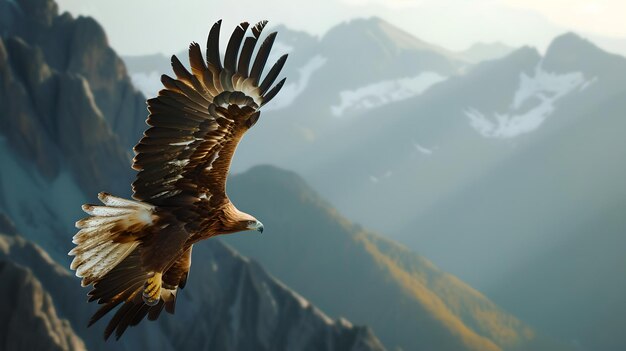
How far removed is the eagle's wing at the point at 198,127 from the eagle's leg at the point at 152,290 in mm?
977

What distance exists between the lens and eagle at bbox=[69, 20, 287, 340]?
1170 centimetres

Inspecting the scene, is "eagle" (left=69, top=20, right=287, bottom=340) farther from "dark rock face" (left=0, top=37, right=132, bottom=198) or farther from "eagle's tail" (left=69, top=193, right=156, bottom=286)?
"dark rock face" (left=0, top=37, right=132, bottom=198)

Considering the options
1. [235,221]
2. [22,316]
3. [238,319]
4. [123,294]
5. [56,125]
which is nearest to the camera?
[235,221]

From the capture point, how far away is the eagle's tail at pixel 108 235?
462 inches

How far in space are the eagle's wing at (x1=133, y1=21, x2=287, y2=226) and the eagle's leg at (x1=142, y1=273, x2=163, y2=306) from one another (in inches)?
38.5

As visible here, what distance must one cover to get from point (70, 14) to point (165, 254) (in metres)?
122

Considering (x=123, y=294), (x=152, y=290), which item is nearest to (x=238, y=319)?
(x=123, y=294)

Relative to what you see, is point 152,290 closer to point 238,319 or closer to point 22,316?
point 22,316

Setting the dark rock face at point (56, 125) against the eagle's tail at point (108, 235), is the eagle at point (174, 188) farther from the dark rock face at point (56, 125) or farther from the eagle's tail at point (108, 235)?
the dark rock face at point (56, 125)

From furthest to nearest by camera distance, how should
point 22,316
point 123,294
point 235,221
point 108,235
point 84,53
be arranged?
point 84,53 → point 22,316 → point 123,294 → point 235,221 → point 108,235

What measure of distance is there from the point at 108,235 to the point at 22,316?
6791 cm

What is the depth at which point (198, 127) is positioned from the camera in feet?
39.4

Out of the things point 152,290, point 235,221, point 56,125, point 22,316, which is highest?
point 56,125

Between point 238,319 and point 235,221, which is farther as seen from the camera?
point 238,319
